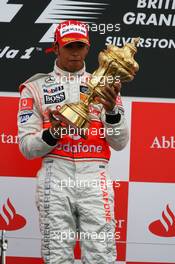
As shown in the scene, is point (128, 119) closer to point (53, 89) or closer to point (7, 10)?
point (53, 89)

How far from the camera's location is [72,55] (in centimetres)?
254

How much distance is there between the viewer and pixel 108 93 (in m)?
2.34

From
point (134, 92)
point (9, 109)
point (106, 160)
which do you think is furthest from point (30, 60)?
point (106, 160)

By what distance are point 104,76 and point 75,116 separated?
186 millimetres

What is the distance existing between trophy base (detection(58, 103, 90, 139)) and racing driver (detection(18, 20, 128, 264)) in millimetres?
55

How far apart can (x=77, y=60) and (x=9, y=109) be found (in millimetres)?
673

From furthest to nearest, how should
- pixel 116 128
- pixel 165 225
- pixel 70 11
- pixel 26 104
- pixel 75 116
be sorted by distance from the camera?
pixel 165 225 → pixel 70 11 → pixel 26 104 → pixel 116 128 → pixel 75 116

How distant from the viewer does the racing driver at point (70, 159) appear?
8.07 feet

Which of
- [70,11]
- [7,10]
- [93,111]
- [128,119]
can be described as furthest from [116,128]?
[7,10]

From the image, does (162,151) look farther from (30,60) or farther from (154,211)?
(30,60)

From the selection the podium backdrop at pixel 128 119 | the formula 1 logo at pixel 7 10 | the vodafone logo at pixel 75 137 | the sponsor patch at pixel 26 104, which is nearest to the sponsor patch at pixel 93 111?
the vodafone logo at pixel 75 137

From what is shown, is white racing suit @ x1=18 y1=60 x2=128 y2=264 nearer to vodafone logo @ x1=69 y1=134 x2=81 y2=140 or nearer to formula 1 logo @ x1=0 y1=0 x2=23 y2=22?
vodafone logo @ x1=69 y1=134 x2=81 y2=140

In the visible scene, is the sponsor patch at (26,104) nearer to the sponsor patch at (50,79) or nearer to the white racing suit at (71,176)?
the white racing suit at (71,176)

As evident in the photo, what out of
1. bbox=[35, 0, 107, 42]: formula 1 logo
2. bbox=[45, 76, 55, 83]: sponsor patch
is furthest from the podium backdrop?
bbox=[45, 76, 55, 83]: sponsor patch
